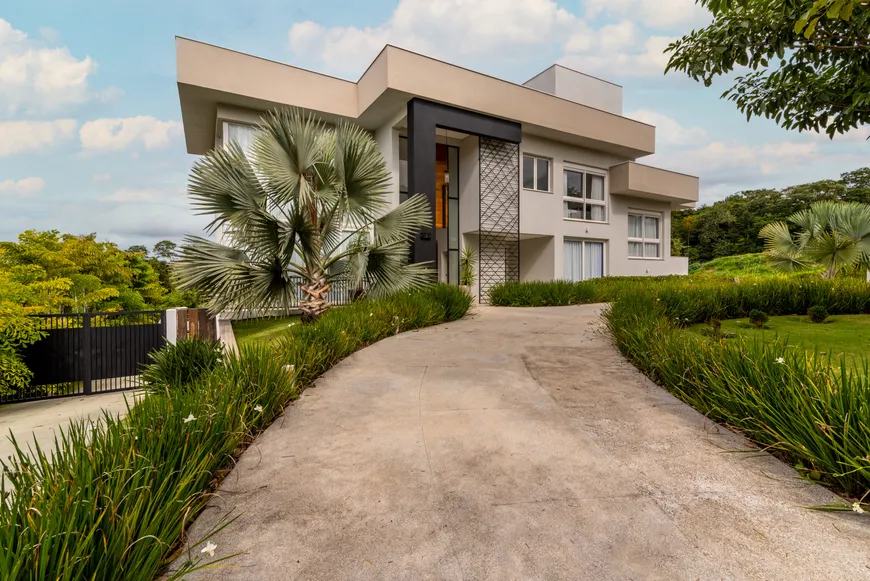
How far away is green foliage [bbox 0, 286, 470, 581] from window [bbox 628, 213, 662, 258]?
61.7 feet

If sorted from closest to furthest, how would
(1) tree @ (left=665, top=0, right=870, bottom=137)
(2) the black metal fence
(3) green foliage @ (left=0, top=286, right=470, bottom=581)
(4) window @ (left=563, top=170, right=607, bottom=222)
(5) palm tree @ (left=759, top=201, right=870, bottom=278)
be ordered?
Result: 1. (3) green foliage @ (left=0, top=286, right=470, bottom=581)
2. (1) tree @ (left=665, top=0, right=870, bottom=137)
3. (2) the black metal fence
4. (5) palm tree @ (left=759, top=201, right=870, bottom=278)
5. (4) window @ (left=563, top=170, right=607, bottom=222)

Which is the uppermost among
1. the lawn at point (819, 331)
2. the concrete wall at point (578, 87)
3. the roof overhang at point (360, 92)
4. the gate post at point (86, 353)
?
the concrete wall at point (578, 87)

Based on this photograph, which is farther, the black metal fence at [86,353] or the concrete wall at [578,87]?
the concrete wall at [578,87]

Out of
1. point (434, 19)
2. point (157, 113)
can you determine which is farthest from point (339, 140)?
point (157, 113)

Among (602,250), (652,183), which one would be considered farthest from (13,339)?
Result: (652,183)

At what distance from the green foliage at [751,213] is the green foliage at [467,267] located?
36.1 meters

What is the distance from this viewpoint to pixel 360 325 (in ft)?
20.2

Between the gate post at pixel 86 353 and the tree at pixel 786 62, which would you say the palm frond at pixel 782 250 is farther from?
the gate post at pixel 86 353

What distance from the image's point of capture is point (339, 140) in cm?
757

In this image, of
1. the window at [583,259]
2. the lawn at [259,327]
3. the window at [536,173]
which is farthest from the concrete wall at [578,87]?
the lawn at [259,327]

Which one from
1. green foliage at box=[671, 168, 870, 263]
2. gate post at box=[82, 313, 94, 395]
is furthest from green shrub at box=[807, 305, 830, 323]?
green foliage at box=[671, 168, 870, 263]

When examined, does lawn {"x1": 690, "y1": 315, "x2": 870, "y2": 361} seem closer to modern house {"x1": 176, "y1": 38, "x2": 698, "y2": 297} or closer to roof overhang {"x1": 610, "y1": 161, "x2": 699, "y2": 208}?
modern house {"x1": 176, "y1": 38, "x2": 698, "y2": 297}

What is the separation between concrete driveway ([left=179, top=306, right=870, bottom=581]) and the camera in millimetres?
1737

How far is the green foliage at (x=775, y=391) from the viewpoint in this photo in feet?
7.25
